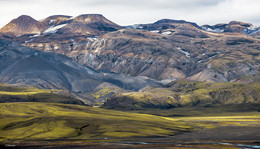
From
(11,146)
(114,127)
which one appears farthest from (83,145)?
(114,127)

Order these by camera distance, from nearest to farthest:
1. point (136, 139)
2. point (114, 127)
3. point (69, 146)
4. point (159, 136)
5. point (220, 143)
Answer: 1. point (69, 146)
2. point (220, 143)
3. point (136, 139)
4. point (159, 136)
5. point (114, 127)

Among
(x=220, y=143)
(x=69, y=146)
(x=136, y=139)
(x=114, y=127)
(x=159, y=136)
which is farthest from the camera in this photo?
(x=114, y=127)

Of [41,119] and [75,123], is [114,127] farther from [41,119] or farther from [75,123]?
[41,119]

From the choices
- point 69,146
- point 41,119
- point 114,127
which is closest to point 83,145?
point 69,146

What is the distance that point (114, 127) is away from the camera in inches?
7544

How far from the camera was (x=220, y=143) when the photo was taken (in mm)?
150375

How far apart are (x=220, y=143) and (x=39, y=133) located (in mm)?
84061

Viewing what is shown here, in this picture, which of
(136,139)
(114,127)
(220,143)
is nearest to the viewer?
(220,143)

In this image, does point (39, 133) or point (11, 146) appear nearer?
point (11, 146)

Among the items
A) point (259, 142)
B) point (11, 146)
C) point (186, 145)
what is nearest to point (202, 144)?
point (186, 145)

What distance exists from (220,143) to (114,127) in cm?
6115

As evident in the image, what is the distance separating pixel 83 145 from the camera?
140750 millimetres

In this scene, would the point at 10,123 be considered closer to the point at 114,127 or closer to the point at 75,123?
the point at 75,123

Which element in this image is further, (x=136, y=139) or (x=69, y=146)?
(x=136, y=139)
